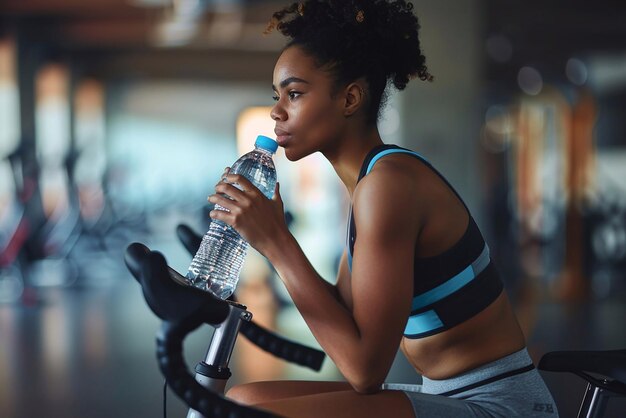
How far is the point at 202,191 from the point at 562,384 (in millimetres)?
15789

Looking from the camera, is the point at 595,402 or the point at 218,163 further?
the point at 218,163

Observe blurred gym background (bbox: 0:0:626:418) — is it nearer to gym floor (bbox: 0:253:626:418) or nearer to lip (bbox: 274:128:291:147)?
gym floor (bbox: 0:253:626:418)

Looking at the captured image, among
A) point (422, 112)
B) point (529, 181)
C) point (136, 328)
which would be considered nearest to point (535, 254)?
point (529, 181)

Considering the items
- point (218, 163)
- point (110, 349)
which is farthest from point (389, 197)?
point (218, 163)

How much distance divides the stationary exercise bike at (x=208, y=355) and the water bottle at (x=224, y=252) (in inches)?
5.9

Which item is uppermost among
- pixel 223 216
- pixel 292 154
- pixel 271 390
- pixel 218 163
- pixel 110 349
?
pixel 218 163

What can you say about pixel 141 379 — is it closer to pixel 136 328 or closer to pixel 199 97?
pixel 136 328

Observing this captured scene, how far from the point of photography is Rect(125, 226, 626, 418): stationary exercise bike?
2.73ft

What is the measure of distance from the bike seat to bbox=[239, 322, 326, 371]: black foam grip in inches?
14.0

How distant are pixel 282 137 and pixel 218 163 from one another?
719 inches

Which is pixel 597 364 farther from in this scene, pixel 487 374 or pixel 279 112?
pixel 279 112

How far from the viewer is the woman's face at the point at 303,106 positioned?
1170 mm

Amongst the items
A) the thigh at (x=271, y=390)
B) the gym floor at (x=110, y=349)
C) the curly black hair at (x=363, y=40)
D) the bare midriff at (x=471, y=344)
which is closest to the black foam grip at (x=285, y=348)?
the thigh at (x=271, y=390)

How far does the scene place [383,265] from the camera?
1034 millimetres
